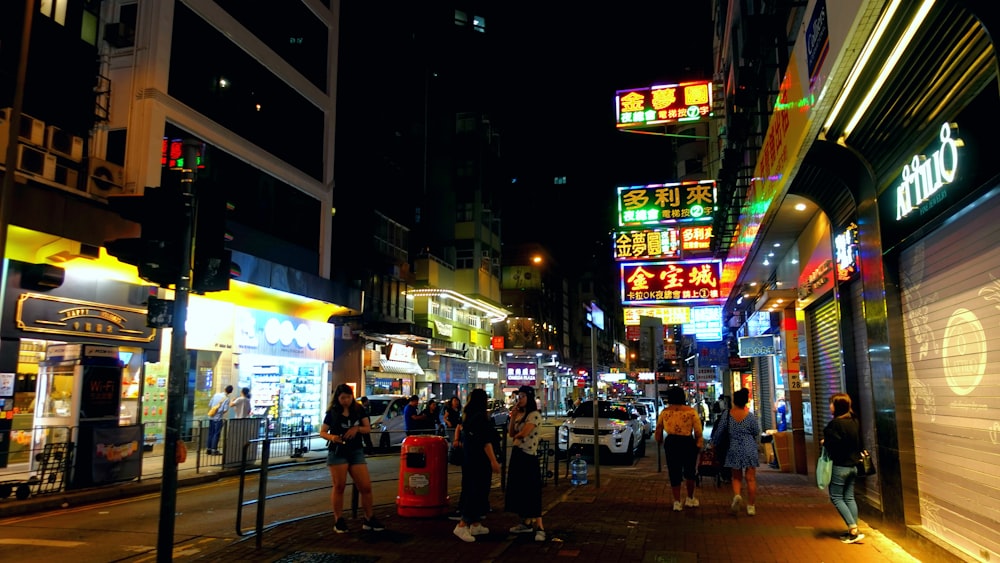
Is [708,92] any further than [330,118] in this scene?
No

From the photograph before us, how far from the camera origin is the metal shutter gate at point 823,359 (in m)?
11.4

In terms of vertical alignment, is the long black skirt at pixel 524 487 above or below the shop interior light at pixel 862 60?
below

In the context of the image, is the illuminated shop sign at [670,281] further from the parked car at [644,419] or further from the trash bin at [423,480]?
the trash bin at [423,480]

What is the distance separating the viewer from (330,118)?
27.2 metres

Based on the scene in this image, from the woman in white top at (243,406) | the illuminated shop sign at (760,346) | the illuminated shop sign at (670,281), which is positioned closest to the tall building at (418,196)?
the woman in white top at (243,406)

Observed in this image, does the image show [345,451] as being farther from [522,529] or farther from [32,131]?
[32,131]

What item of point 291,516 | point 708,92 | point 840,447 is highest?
point 708,92

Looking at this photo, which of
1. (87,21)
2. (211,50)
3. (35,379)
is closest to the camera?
(35,379)

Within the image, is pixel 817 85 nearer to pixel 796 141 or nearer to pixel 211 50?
pixel 796 141

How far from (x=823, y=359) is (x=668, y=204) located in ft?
27.7

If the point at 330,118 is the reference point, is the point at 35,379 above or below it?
below

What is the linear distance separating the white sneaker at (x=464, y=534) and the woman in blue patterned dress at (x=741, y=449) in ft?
14.3

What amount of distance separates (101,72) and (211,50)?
3.54 metres

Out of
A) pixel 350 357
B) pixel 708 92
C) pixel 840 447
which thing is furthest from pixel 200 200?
pixel 350 357
